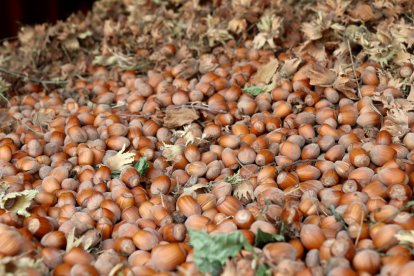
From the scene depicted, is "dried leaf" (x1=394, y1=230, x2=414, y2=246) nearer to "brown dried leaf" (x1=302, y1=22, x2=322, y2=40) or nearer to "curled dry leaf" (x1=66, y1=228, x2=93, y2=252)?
"curled dry leaf" (x1=66, y1=228, x2=93, y2=252)

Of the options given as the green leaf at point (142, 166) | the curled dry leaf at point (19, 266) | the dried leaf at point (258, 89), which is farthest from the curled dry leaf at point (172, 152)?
the curled dry leaf at point (19, 266)

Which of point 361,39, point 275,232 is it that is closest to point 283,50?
point 361,39

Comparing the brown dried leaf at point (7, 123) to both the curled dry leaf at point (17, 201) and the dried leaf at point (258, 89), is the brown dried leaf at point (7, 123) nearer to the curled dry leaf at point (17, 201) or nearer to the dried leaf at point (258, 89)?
the curled dry leaf at point (17, 201)

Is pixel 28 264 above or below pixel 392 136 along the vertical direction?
above

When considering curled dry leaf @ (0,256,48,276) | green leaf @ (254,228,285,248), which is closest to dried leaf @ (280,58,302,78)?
green leaf @ (254,228,285,248)

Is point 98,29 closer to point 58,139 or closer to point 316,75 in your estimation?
point 58,139

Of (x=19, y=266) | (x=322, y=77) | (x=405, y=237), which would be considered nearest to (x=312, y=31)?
(x=322, y=77)

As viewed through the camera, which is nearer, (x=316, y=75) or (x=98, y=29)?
(x=316, y=75)
